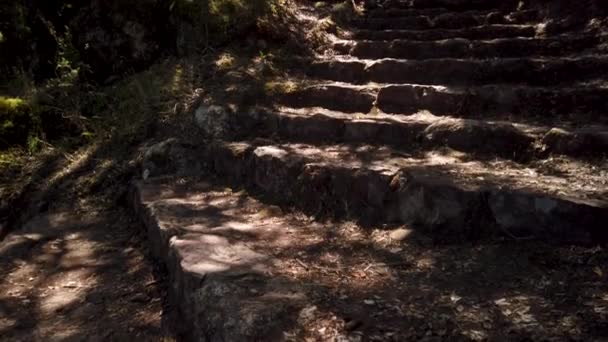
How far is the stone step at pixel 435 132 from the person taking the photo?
335 cm

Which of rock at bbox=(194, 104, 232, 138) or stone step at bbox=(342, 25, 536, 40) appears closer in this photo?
rock at bbox=(194, 104, 232, 138)

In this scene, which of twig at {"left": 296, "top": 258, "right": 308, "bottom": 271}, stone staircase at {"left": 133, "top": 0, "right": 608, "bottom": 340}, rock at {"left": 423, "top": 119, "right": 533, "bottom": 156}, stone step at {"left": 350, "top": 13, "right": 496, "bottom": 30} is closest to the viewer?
stone staircase at {"left": 133, "top": 0, "right": 608, "bottom": 340}

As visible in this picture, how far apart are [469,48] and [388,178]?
247 cm

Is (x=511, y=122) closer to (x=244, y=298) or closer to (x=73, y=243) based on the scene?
(x=244, y=298)

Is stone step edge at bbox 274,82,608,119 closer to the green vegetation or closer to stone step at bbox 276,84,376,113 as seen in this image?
stone step at bbox 276,84,376,113

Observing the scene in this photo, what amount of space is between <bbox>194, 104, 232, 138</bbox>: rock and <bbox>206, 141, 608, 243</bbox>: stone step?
59 centimetres

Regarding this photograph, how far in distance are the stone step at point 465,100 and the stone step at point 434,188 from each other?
76 cm

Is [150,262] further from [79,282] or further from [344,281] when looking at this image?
[344,281]

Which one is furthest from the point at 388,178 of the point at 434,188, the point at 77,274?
the point at 77,274

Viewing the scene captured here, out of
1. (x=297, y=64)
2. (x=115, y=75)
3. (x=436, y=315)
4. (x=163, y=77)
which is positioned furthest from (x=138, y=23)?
(x=436, y=315)

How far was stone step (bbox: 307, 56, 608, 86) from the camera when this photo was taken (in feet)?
13.9

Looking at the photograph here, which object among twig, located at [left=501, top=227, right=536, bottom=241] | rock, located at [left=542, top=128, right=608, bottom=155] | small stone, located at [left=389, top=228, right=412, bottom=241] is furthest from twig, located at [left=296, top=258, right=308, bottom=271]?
rock, located at [left=542, top=128, right=608, bottom=155]

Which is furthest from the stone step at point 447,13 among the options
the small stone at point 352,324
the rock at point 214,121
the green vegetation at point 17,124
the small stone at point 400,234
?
the small stone at point 352,324

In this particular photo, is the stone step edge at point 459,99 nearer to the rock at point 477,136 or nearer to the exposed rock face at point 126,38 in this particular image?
the rock at point 477,136
